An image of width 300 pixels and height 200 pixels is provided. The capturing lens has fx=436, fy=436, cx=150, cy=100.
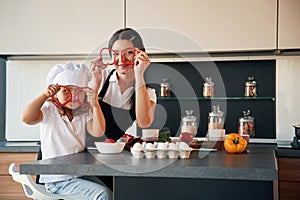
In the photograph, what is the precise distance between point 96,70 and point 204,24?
117 centimetres

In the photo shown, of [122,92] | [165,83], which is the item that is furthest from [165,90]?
[122,92]

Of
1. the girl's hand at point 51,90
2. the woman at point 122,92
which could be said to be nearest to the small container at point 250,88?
the woman at point 122,92

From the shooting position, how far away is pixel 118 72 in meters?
1.86

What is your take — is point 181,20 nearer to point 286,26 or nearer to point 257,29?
point 257,29

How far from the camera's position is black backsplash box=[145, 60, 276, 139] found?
293cm

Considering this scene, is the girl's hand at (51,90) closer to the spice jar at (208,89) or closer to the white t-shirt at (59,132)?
the white t-shirt at (59,132)

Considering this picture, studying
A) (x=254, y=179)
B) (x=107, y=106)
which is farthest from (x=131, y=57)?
(x=254, y=179)

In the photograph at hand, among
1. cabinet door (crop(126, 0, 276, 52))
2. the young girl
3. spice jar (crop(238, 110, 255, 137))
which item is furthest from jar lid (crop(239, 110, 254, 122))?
the young girl

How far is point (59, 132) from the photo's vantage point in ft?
5.64

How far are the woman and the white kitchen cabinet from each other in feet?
3.65

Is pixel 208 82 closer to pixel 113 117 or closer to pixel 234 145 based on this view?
pixel 113 117

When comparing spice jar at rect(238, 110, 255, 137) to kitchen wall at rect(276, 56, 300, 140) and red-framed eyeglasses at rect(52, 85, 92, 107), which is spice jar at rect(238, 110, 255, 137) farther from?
red-framed eyeglasses at rect(52, 85, 92, 107)

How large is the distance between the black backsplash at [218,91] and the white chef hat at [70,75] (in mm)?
1259

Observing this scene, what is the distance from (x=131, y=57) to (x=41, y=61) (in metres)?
1.57
